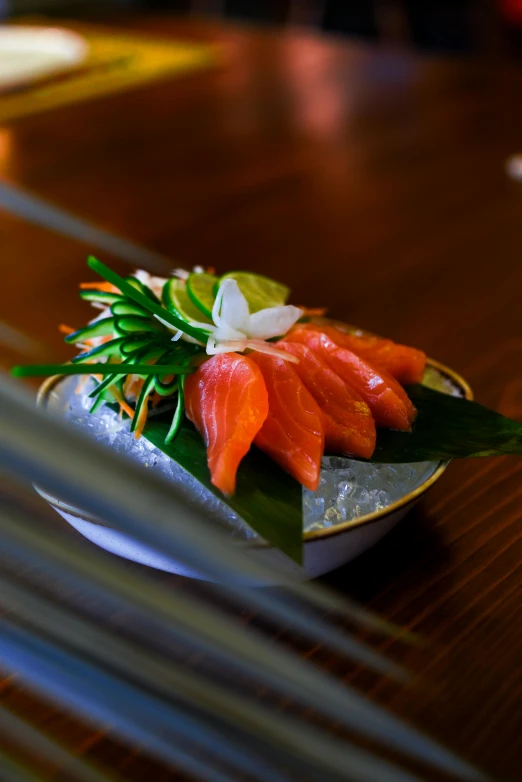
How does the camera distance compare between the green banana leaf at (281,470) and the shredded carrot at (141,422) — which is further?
the shredded carrot at (141,422)

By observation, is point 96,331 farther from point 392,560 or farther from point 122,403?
point 392,560

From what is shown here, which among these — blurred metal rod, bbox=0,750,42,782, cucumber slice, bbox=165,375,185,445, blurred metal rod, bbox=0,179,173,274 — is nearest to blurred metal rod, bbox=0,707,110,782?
blurred metal rod, bbox=0,750,42,782

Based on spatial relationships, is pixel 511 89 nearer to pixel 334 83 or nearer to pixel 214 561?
pixel 334 83

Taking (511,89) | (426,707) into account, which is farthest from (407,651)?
(511,89)

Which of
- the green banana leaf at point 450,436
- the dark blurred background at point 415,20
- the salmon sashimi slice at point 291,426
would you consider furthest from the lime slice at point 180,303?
the dark blurred background at point 415,20

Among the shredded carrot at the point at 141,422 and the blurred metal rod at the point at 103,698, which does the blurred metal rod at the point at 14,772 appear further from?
the shredded carrot at the point at 141,422
